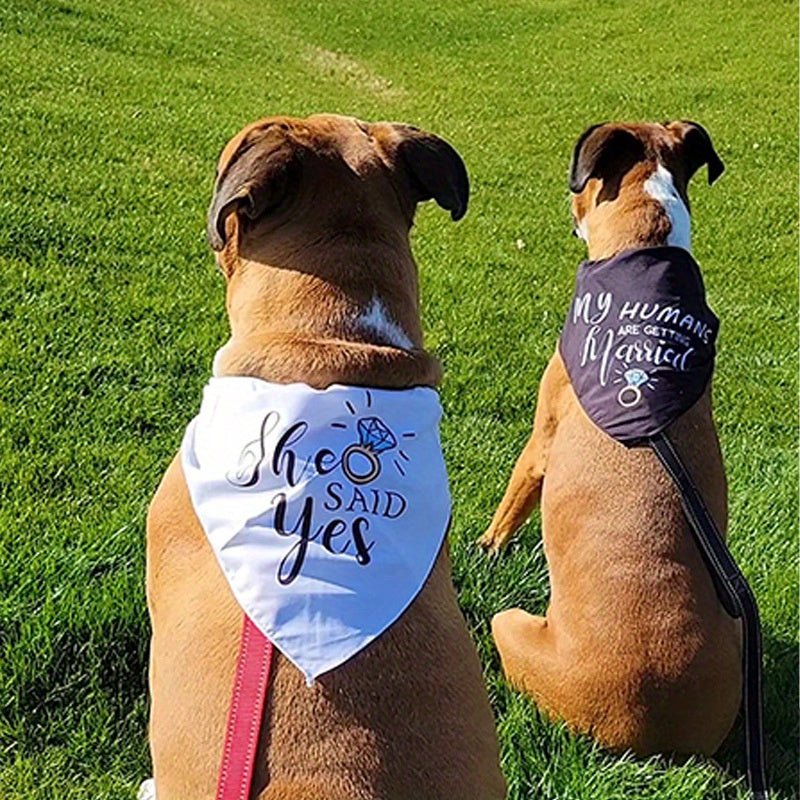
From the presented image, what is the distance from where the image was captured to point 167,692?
2299 mm

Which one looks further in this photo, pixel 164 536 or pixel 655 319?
pixel 655 319

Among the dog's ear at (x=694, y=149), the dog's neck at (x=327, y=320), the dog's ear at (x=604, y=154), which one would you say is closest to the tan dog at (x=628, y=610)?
the dog's ear at (x=604, y=154)

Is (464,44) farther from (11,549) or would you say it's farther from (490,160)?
(11,549)

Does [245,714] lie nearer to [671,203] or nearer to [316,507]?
[316,507]

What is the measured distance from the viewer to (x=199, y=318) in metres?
5.67

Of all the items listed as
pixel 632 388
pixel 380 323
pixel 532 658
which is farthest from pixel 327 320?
pixel 532 658

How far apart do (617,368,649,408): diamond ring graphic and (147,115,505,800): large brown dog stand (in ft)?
3.04

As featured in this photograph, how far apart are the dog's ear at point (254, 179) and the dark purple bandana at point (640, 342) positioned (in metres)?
1.41

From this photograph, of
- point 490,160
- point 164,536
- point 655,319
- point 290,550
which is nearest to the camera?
point 290,550

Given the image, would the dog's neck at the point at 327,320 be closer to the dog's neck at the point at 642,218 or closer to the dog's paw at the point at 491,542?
the dog's neck at the point at 642,218

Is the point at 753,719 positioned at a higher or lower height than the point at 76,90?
higher

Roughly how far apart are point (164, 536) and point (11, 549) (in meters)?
1.35

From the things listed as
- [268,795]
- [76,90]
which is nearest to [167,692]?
[268,795]

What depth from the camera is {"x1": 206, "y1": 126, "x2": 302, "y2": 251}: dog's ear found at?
8.29ft
